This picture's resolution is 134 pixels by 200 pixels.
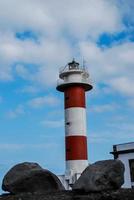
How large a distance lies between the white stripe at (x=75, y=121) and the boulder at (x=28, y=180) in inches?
674

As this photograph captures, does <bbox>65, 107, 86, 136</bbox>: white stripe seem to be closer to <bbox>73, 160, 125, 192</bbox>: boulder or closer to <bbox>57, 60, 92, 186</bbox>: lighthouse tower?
<bbox>57, 60, 92, 186</bbox>: lighthouse tower

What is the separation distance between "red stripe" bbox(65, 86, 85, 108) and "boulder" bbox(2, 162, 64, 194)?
1802 centimetres

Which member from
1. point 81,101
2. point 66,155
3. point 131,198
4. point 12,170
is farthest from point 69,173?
point 131,198

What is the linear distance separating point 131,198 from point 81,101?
70.8ft

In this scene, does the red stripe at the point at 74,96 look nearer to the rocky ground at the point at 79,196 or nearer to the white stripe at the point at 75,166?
the white stripe at the point at 75,166

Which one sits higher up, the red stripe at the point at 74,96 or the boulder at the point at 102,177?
the red stripe at the point at 74,96

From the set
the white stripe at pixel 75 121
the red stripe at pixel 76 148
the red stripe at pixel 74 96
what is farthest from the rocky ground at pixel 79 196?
the red stripe at pixel 74 96

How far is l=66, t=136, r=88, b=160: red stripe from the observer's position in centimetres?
3167

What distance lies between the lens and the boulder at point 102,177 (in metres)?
12.9

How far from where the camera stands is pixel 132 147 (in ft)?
104

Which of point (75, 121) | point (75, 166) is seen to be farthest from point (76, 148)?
point (75, 121)

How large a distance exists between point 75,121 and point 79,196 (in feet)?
65.8

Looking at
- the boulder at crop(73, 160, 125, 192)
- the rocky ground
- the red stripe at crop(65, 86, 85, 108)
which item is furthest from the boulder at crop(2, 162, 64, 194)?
the red stripe at crop(65, 86, 85, 108)

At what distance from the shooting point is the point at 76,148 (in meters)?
31.6
